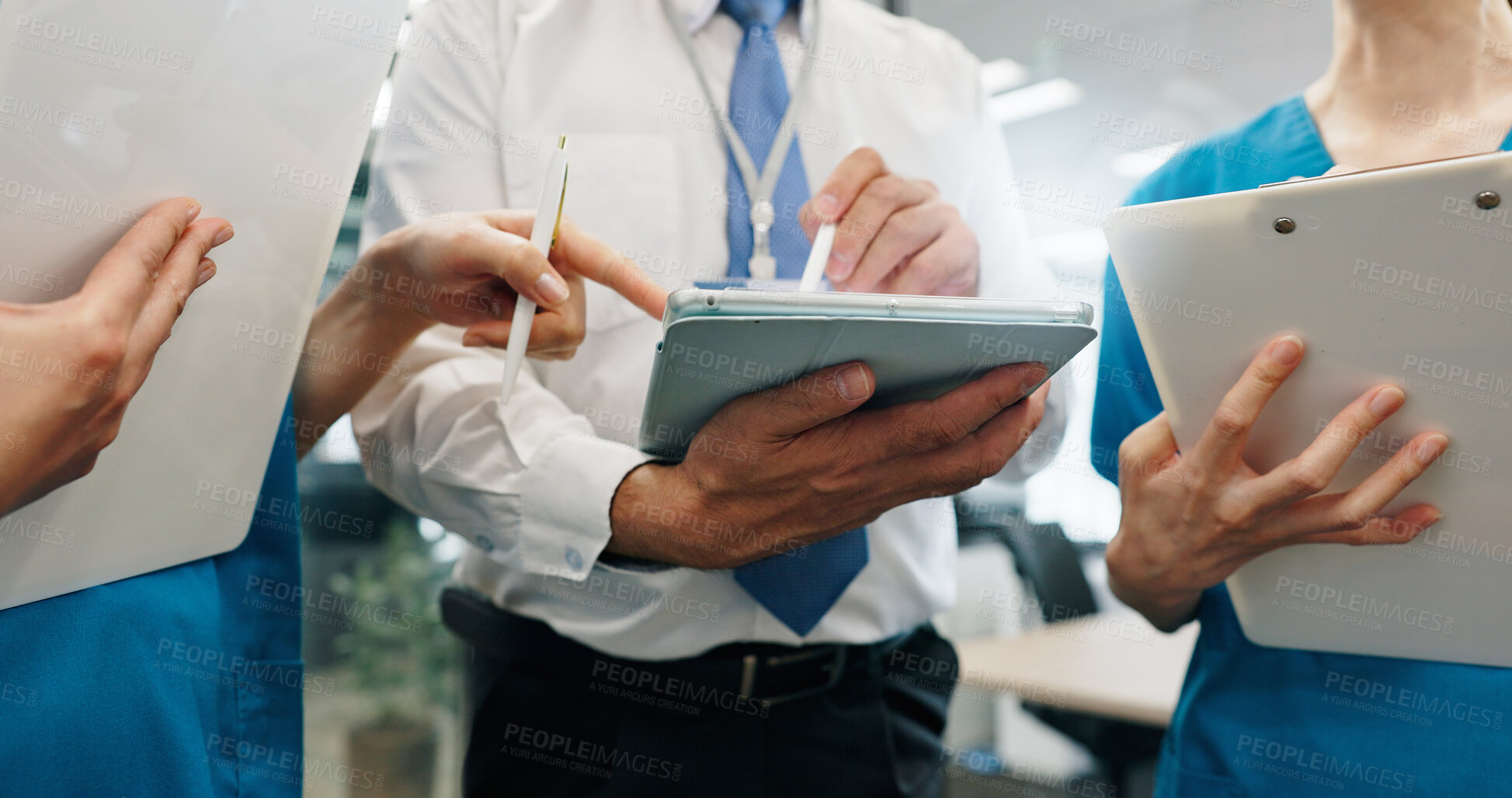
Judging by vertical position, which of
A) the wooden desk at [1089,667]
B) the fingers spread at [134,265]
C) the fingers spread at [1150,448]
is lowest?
the wooden desk at [1089,667]

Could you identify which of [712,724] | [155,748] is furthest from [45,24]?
[712,724]

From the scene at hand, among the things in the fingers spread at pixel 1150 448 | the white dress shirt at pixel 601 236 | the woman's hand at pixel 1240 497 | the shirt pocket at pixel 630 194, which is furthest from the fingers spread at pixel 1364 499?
the shirt pocket at pixel 630 194

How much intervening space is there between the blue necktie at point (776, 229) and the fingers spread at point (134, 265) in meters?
0.65

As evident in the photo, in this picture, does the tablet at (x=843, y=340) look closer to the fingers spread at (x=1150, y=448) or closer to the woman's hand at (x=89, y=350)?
the fingers spread at (x=1150, y=448)

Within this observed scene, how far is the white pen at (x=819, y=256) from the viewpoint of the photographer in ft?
2.97

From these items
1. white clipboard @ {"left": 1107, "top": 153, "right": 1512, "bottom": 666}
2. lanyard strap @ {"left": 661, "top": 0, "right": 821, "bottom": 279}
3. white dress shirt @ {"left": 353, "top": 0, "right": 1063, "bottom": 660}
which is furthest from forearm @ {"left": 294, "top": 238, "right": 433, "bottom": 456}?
white clipboard @ {"left": 1107, "top": 153, "right": 1512, "bottom": 666}

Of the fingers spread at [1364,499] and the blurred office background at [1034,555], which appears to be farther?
the blurred office background at [1034,555]

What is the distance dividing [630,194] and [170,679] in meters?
0.77

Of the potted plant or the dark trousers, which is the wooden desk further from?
the potted plant

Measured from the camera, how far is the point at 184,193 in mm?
629

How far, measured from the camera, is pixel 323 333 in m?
1.03

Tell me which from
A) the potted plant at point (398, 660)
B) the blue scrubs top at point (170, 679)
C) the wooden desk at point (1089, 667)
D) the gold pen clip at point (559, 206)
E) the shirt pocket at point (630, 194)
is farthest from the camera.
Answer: the potted plant at point (398, 660)

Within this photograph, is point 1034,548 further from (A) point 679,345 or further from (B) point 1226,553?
(A) point 679,345

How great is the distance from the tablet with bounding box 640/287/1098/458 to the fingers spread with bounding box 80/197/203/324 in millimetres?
343
